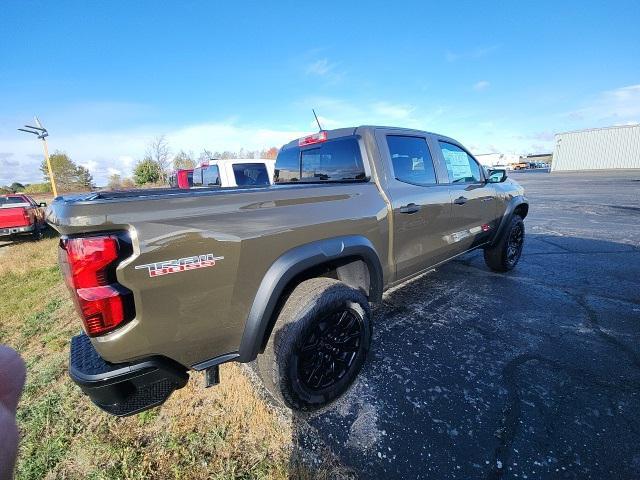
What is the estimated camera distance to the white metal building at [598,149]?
38.2m

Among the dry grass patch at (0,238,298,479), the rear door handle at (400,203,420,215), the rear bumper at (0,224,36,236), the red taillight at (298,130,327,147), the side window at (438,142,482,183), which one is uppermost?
the red taillight at (298,130,327,147)

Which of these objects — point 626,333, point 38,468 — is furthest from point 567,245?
point 38,468

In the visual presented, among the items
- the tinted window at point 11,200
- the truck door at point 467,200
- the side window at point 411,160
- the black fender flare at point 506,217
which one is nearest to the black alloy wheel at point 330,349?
the side window at point 411,160

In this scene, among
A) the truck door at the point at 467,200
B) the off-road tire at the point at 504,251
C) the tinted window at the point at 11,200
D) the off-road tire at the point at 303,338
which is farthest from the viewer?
the tinted window at the point at 11,200

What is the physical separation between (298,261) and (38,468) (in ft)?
6.62

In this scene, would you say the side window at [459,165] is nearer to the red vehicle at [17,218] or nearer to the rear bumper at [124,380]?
the rear bumper at [124,380]

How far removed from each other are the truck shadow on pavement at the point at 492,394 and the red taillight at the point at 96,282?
1342mm

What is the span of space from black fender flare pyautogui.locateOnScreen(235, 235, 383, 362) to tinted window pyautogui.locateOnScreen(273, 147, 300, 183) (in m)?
1.63

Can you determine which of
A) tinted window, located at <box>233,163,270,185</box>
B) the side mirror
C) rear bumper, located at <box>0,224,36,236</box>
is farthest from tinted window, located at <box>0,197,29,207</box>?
the side mirror

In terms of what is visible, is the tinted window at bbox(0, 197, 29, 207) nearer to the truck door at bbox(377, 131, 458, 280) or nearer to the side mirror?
the truck door at bbox(377, 131, 458, 280)

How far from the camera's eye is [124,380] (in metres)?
1.52

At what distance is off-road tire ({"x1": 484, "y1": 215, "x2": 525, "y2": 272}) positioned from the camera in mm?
4586

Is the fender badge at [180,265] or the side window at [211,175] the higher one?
the side window at [211,175]

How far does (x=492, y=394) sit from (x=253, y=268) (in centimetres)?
197
